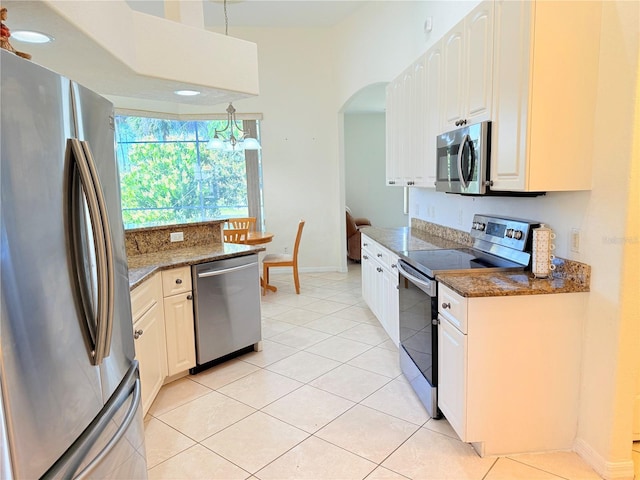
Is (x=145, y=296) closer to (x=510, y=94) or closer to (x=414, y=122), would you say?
(x=510, y=94)

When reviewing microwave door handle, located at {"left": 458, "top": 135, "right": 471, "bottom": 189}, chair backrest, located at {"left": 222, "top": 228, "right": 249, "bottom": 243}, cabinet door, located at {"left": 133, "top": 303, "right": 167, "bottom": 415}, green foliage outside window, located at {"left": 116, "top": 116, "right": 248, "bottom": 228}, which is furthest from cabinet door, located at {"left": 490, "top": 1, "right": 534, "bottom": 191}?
green foliage outside window, located at {"left": 116, "top": 116, "right": 248, "bottom": 228}

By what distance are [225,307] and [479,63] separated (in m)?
2.44

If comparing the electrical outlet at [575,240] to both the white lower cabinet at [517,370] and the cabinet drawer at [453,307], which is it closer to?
the white lower cabinet at [517,370]

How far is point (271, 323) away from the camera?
4457 mm

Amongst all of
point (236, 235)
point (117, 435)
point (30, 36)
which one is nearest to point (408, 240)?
point (236, 235)

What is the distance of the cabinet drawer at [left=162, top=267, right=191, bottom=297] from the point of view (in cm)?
296

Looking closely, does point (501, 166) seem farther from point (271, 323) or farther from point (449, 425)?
point (271, 323)

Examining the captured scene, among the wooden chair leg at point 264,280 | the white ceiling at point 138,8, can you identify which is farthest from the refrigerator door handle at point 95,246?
the wooden chair leg at point 264,280

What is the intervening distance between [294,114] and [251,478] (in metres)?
5.48

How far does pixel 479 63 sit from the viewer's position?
8.10 ft

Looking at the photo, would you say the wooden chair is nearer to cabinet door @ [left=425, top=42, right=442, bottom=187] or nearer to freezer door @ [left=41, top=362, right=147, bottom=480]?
cabinet door @ [left=425, top=42, right=442, bottom=187]

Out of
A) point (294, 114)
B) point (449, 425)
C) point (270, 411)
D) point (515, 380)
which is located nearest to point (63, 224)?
point (270, 411)

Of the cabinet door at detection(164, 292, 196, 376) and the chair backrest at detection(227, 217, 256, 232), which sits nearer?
→ the cabinet door at detection(164, 292, 196, 376)

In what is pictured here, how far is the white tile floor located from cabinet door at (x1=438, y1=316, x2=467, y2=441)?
0.18 meters
